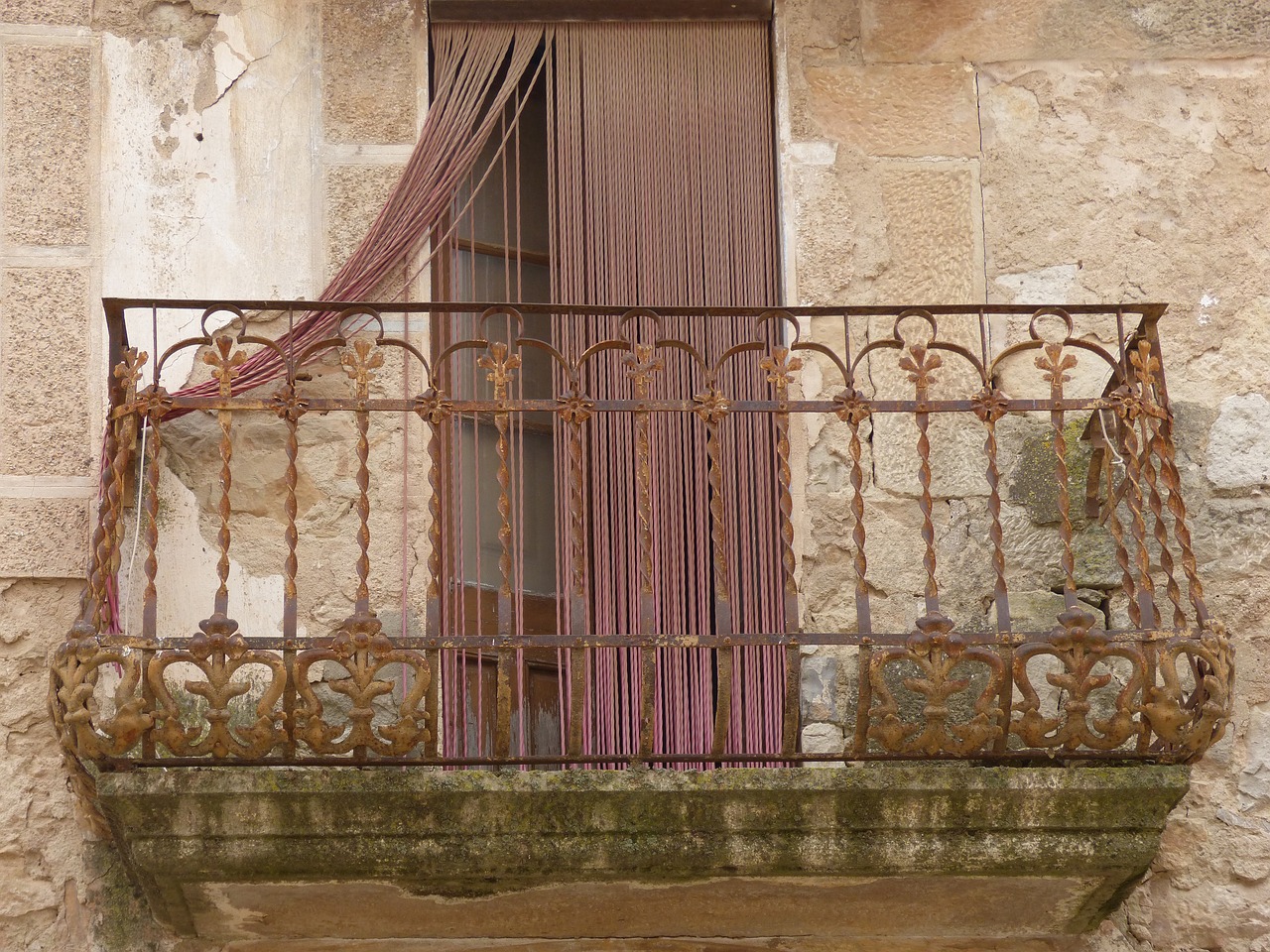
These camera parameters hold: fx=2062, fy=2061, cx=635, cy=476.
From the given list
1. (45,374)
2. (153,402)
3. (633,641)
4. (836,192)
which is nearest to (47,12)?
(45,374)

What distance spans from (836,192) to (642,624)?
1402mm

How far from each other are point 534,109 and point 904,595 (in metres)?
1.61

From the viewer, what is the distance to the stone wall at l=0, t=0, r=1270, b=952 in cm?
475

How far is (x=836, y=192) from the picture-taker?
507 centimetres

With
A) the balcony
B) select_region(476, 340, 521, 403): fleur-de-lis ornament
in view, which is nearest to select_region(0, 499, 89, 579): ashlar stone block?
the balcony

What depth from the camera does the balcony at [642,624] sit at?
13.4 ft

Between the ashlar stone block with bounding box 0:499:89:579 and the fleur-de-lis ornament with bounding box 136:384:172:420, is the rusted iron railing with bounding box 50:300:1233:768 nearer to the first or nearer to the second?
the fleur-de-lis ornament with bounding box 136:384:172:420

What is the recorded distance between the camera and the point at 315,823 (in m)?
4.04

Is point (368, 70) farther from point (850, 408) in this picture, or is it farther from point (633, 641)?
point (633, 641)

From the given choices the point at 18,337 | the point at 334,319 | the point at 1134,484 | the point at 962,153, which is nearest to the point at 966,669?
the point at 1134,484

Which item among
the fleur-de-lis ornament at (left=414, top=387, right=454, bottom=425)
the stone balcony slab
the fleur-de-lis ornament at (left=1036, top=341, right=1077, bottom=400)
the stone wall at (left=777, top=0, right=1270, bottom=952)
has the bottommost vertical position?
the stone balcony slab

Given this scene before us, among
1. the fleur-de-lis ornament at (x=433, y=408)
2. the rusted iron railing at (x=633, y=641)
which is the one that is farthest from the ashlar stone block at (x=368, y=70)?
the fleur-de-lis ornament at (x=433, y=408)

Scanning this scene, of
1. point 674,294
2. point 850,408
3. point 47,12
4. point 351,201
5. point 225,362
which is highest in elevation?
point 47,12

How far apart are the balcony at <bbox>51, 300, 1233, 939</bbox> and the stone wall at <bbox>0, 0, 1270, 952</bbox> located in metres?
0.10
